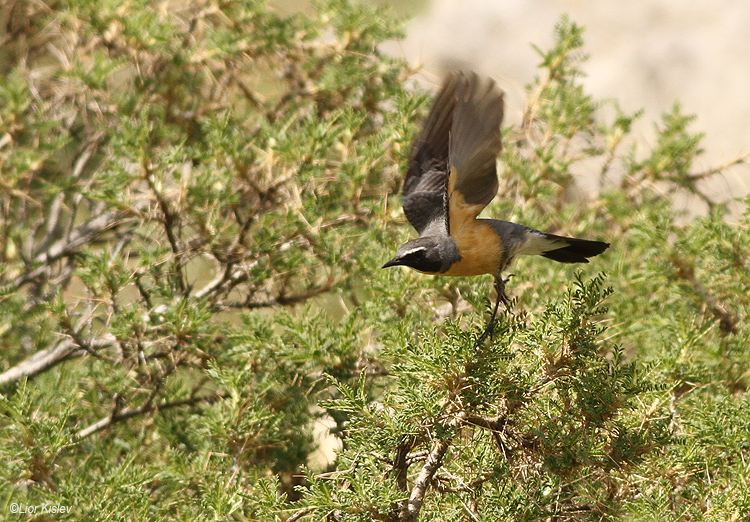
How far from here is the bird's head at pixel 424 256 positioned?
3.19 metres

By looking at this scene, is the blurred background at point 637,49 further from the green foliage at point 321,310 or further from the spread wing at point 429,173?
the spread wing at point 429,173

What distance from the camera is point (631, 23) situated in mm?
9992

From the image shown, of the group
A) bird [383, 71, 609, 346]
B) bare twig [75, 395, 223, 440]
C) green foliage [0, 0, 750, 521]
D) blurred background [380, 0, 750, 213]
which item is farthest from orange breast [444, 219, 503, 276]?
blurred background [380, 0, 750, 213]

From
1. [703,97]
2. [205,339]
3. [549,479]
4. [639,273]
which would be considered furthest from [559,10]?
[549,479]

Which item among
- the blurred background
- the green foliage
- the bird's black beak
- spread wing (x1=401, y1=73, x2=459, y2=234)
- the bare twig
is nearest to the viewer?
the green foliage

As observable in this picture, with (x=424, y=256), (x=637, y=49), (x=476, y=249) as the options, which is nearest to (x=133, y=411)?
(x=424, y=256)

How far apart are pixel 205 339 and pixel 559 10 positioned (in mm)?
8546

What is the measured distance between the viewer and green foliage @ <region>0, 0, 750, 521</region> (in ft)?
7.86

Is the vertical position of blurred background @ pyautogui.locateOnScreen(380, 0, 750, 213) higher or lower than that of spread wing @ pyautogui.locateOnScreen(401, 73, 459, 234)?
higher

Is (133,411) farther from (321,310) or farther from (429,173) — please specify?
(429,173)

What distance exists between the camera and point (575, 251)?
3910 millimetres

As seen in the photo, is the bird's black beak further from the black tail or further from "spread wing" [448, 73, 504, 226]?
the black tail

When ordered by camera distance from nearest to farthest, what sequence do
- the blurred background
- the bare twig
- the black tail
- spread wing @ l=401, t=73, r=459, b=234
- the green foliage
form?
the green foliage → spread wing @ l=401, t=73, r=459, b=234 → the bare twig → the black tail → the blurred background

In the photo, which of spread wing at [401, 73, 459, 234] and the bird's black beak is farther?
spread wing at [401, 73, 459, 234]
